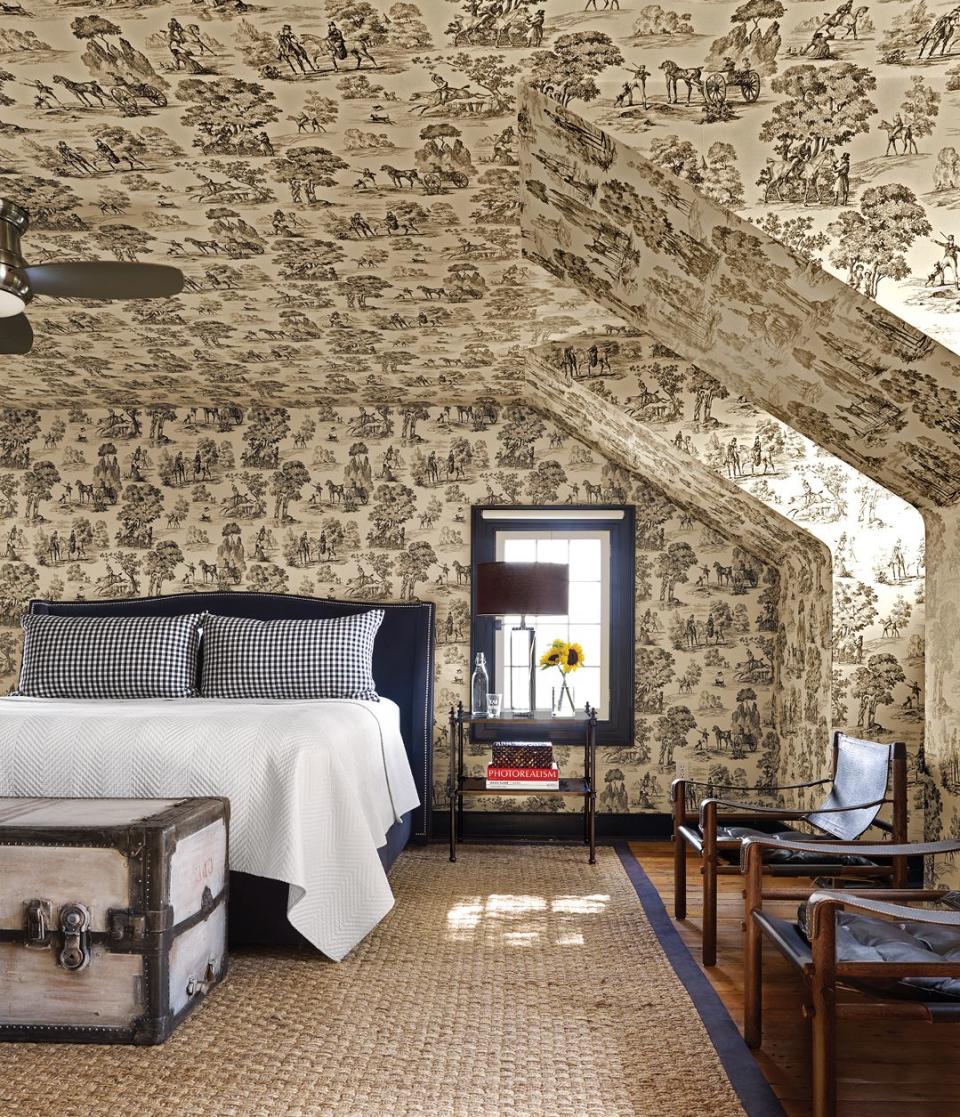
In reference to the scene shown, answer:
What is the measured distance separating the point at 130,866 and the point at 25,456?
3.90 meters

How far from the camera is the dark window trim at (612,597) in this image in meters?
5.63

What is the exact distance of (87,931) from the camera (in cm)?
263

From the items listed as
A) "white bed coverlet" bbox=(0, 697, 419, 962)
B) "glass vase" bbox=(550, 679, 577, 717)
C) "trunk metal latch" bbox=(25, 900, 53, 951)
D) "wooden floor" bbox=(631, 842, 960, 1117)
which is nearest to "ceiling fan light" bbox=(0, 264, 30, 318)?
"white bed coverlet" bbox=(0, 697, 419, 962)

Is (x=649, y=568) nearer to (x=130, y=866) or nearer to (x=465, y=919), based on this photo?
(x=465, y=919)

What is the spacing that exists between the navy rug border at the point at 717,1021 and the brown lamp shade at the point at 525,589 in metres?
1.42

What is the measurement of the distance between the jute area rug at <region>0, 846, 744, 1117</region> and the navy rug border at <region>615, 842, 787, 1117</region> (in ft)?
0.11

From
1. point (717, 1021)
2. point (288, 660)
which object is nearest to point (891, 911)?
point (717, 1021)

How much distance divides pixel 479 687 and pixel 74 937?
3.14 m

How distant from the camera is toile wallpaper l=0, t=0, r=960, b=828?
229cm

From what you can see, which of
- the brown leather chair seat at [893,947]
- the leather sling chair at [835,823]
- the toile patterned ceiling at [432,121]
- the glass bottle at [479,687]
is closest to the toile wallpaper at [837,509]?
the leather sling chair at [835,823]

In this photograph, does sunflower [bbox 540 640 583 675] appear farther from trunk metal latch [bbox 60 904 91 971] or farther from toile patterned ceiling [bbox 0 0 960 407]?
trunk metal latch [bbox 60 904 91 971]

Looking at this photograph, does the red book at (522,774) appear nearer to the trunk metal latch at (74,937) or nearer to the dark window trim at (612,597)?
the dark window trim at (612,597)

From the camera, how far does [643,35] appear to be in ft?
7.34

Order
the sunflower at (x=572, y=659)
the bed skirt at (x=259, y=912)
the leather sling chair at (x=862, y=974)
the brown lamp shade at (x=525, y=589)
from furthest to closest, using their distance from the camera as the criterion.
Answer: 1. the sunflower at (x=572, y=659)
2. the brown lamp shade at (x=525, y=589)
3. the bed skirt at (x=259, y=912)
4. the leather sling chair at (x=862, y=974)
